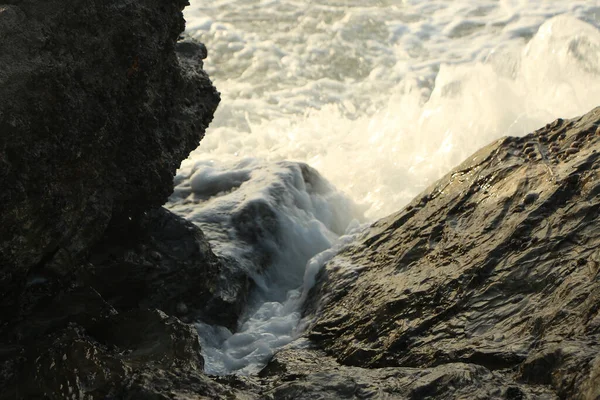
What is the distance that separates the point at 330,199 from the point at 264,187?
28.7 inches

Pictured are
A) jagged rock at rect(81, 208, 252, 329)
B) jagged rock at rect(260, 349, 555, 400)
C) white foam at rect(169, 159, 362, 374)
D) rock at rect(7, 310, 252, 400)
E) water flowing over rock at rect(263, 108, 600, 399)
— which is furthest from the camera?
white foam at rect(169, 159, 362, 374)

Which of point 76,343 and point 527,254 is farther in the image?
point 527,254

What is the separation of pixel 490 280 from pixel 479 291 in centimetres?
8

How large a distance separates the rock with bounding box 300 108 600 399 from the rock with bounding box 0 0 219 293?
1.17m

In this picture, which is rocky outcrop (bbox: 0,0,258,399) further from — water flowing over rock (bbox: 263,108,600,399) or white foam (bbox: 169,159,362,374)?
water flowing over rock (bbox: 263,108,600,399)

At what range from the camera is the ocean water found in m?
5.64

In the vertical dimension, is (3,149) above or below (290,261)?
below

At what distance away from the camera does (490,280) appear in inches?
145

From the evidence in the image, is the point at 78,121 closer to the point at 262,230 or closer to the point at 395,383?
the point at 395,383

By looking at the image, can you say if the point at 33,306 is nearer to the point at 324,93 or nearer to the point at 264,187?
the point at 264,187

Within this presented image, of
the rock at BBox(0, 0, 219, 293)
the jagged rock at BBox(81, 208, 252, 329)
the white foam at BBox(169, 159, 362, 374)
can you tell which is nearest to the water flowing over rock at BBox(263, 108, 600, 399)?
the white foam at BBox(169, 159, 362, 374)

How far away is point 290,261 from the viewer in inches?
222

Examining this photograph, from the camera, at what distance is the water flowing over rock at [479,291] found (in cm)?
295

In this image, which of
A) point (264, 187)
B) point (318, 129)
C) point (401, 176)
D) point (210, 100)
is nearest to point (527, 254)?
point (210, 100)
